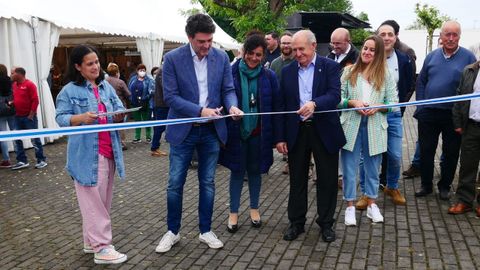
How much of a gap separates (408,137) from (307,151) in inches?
278

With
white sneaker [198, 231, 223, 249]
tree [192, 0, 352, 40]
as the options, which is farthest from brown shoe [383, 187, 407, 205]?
tree [192, 0, 352, 40]

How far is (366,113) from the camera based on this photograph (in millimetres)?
4574

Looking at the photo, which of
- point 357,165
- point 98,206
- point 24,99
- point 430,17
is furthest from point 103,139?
point 430,17

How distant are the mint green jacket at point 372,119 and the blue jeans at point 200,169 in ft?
4.46

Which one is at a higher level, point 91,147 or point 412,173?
point 91,147

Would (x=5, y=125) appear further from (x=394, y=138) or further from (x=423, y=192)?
(x=423, y=192)

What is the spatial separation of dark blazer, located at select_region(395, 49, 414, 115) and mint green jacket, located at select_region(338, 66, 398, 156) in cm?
85

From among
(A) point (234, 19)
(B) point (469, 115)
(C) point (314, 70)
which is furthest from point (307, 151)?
(A) point (234, 19)

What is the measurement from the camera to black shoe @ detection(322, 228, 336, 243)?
168 inches

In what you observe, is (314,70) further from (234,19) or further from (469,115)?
(234,19)

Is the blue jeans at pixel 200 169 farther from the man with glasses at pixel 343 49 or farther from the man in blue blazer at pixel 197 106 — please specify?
the man with glasses at pixel 343 49

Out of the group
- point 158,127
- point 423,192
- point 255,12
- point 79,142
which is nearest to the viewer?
point 79,142

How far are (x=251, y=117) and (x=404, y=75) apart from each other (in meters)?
2.17

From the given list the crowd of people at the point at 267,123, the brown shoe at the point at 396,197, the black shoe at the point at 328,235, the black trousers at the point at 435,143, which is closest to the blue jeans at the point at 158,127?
the crowd of people at the point at 267,123
